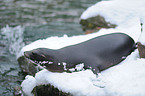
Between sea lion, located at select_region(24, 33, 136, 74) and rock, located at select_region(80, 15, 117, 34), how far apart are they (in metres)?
2.74

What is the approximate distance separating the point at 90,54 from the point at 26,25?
5.44 meters

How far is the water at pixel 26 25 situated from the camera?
5.20 meters

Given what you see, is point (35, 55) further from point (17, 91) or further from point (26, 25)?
point (26, 25)

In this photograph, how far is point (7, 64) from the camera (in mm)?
5516

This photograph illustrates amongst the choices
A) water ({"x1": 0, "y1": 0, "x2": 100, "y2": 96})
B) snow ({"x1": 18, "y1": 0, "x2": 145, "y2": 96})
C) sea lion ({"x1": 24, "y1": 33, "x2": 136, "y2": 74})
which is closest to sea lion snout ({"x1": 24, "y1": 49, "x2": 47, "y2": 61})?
sea lion ({"x1": 24, "y1": 33, "x2": 136, "y2": 74})

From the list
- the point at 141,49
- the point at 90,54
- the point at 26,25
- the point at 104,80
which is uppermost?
the point at 141,49

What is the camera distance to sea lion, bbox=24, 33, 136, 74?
12.1 feet

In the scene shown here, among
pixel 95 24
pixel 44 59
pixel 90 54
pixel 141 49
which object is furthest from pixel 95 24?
pixel 44 59

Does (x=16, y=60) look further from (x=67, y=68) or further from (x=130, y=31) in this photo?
(x=130, y=31)

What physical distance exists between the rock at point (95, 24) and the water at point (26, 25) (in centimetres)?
33

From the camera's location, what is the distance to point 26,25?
28.7 feet

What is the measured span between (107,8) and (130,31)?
1.81 m

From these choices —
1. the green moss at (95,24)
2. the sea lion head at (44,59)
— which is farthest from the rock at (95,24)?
the sea lion head at (44,59)

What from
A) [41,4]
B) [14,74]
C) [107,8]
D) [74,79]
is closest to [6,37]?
[14,74]
